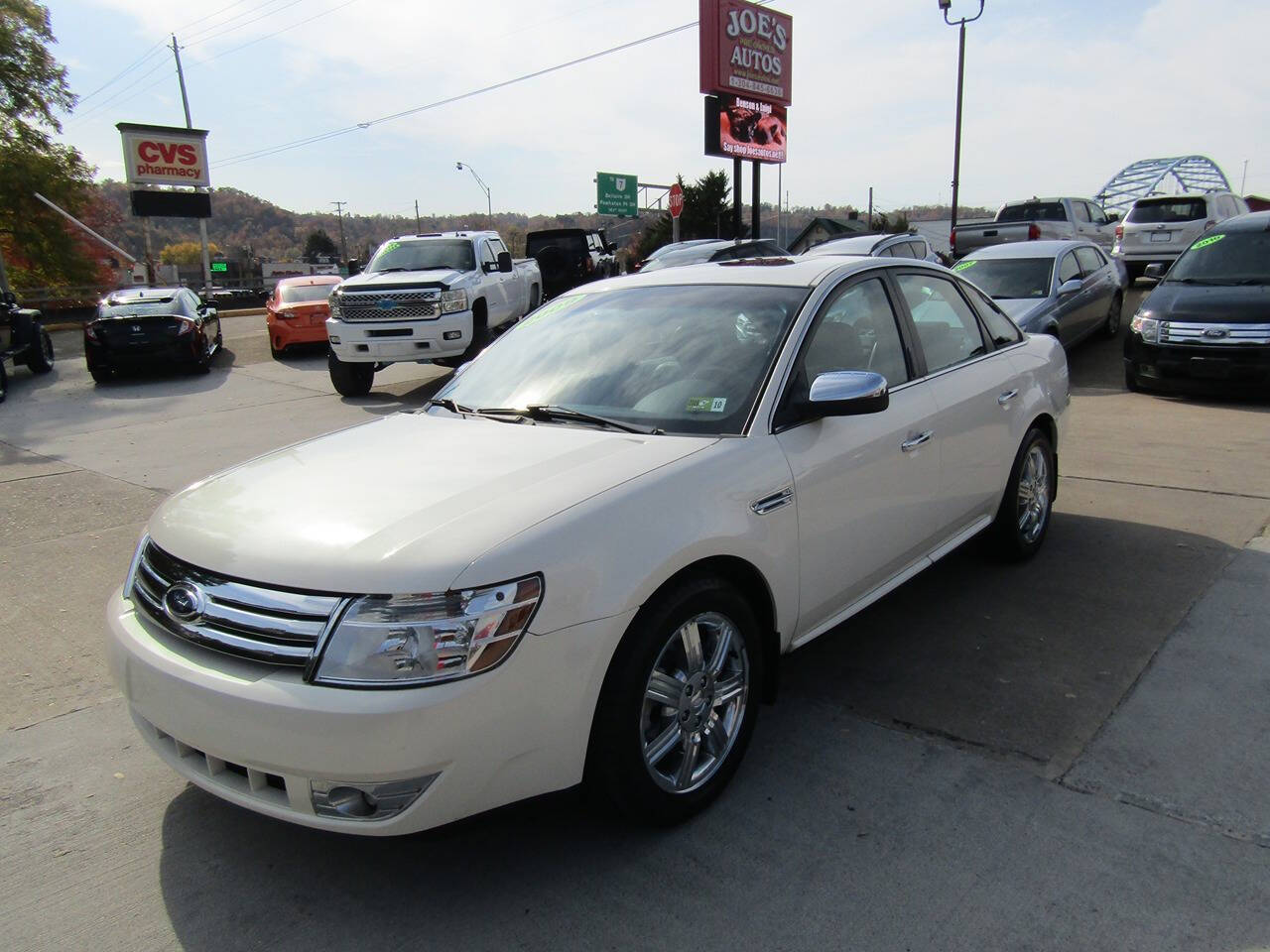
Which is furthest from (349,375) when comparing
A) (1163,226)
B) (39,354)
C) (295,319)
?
(1163,226)

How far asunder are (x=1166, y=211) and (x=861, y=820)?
746 inches

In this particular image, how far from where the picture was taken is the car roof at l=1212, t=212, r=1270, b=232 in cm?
1021

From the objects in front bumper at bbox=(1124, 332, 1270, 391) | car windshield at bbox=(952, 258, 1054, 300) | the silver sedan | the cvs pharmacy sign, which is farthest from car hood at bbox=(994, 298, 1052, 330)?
the cvs pharmacy sign

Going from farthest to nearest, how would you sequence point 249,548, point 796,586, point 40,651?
point 40,651 < point 796,586 < point 249,548

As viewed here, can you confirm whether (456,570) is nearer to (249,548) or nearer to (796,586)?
(249,548)

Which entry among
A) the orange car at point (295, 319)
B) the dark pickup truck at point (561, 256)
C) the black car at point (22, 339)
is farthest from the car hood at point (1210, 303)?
the dark pickup truck at point (561, 256)

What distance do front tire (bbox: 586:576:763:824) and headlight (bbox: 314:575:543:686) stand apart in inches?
16.4

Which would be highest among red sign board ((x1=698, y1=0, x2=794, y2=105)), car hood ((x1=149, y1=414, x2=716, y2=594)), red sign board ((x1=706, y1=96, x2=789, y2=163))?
red sign board ((x1=698, y1=0, x2=794, y2=105))

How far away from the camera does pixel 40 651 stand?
4.41 meters

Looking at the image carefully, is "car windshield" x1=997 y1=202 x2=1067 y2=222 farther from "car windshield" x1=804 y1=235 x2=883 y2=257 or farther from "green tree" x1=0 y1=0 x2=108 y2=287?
"green tree" x1=0 y1=0 x2=108 y2=287

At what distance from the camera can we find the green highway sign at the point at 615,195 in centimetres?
5306

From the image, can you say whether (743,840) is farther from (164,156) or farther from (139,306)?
(164,156)

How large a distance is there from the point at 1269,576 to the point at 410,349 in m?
9.72

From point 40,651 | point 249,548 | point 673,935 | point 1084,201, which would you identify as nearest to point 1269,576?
point 673,935
